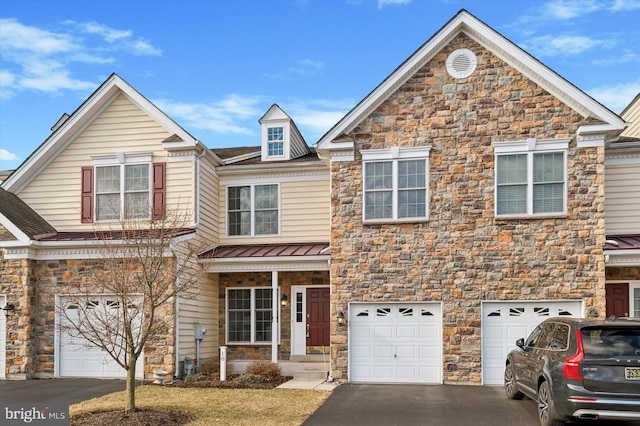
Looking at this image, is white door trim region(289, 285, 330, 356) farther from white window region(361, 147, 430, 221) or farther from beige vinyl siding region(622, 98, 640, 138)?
beige vinyl siding region(622, 98, 640, 138)

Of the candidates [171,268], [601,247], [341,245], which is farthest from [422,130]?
Result: [171,268]

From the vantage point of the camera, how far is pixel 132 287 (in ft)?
42.1

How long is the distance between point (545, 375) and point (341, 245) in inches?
291

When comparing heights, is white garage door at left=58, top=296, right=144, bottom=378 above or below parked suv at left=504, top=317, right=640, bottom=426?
below

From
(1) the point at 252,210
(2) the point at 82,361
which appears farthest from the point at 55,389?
(1) the point at 252,210

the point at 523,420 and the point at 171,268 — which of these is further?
the point at 171,268

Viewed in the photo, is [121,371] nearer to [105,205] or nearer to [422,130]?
[105,205]

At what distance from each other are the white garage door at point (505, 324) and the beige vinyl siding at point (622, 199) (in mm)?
3103

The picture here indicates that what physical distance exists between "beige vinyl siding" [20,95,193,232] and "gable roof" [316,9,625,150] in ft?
18.3

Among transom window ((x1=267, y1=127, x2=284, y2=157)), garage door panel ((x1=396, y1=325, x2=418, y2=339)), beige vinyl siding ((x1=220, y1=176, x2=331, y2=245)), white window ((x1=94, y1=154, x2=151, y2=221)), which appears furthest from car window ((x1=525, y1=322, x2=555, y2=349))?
white window ((x1=94, y1=154, x2=151, y2=221))

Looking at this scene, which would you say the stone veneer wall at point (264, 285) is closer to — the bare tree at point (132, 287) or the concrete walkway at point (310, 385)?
the bare tree at point (132, 287)

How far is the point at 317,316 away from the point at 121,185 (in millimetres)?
6930

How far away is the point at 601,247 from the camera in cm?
1546

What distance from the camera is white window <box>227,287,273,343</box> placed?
63.5 feet
